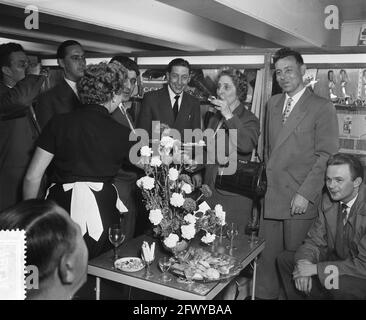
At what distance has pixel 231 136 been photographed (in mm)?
2652

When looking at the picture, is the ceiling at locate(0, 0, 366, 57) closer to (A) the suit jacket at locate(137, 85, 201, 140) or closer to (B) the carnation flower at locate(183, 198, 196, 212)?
(A) the suit jacket at locate(137, 85, 201, 140)

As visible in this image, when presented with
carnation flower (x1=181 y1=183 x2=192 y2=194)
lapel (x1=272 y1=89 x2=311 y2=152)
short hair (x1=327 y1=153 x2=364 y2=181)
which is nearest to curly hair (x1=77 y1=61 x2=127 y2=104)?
carnation flower (x1=181 y1=183 x2=192 y2=194)

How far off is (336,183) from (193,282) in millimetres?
1030

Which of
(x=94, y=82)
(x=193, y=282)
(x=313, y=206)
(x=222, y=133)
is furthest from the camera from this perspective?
(x=222, y=133)

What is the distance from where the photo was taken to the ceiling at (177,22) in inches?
96.3

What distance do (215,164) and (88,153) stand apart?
3.45 feet

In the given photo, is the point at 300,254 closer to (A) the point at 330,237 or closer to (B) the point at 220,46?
(A) the point at 330,237

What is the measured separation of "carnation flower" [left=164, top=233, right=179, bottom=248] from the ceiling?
1.28 meters

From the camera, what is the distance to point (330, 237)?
2.31 m

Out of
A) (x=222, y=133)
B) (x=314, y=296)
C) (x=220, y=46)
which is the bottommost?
(x=314, y=296)

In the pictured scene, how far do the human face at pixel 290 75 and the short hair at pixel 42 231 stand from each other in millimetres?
2001

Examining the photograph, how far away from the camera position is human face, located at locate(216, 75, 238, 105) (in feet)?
9.02

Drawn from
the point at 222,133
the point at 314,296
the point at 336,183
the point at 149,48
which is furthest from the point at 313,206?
the point at 149,48

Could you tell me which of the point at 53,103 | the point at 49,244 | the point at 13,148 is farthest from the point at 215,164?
the point at 49,244
